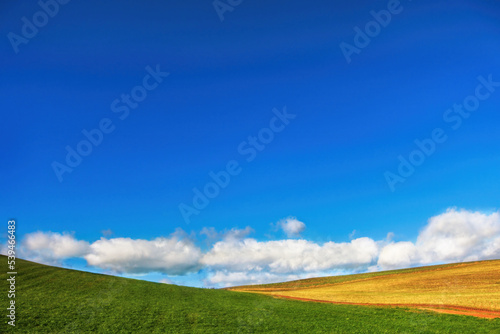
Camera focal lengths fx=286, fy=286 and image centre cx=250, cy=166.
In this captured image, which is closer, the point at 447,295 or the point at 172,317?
the point at 172,317

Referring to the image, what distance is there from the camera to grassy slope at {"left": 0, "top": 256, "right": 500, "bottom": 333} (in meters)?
31.6

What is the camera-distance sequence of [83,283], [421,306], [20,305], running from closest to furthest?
[20,305]
[421,306]
[83,283]

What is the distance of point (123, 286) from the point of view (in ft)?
184

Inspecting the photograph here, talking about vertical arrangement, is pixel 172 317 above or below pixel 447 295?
Result: above

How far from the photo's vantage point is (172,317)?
36.7 m

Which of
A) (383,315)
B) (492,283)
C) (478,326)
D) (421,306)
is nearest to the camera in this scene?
(478,326)

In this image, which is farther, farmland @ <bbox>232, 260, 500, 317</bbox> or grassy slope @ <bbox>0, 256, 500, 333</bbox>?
farmland @ <bbox>232, 260, 500, 317</bbox>

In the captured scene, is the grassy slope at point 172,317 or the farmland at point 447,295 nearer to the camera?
the grassy slope at point 172,317

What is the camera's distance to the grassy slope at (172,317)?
3158cm

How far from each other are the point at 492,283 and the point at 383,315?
50.4 metres

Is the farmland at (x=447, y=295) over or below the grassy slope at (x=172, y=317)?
below

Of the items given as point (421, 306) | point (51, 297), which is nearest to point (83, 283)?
point (51, 297)

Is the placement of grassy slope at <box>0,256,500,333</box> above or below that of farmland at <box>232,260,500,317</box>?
above

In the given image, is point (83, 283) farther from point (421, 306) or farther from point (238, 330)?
point (421, 306)
